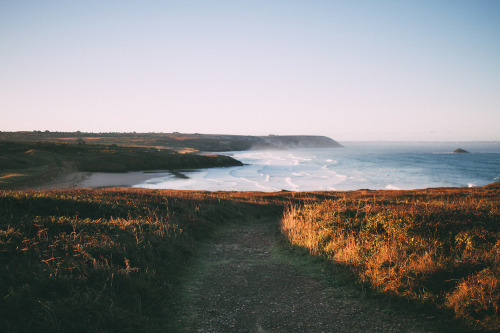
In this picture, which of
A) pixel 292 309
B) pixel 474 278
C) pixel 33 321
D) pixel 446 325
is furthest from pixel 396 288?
pixel 33 321

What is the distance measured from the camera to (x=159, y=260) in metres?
7.25

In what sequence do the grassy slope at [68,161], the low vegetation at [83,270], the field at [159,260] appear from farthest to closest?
1. the grassy slope at [68,161]
2. the field at [159,260]
3. the low vegetation at [83,270]

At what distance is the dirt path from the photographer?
4949 mm

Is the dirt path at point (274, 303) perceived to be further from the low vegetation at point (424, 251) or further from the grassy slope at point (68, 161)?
the grassy slope at point (68, 161)

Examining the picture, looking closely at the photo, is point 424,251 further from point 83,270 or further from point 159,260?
point 83,270

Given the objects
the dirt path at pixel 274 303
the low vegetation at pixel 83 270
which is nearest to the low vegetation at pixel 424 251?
the dirt path at pixel 274 303

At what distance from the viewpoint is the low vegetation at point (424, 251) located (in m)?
4.93

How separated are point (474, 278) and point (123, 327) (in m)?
6.67

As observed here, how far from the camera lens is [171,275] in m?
6.92

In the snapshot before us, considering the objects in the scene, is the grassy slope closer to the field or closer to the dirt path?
the field

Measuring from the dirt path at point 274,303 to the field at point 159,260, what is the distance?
49 cm

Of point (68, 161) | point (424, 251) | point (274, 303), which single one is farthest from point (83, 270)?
point (68, 161)

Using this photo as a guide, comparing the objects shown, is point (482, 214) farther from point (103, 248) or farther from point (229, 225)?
point (103, 248)

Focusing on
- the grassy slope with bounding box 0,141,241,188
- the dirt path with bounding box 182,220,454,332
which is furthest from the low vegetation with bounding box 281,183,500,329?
the grassy slope with bounding box 0,141,241,188
